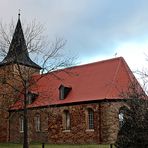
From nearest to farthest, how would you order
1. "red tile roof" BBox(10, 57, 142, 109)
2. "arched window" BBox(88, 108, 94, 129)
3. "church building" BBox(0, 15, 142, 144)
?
"church building" BBox(0, 15, 142, 144), "red tile roof" BBox(10, 57, 142, 109), "arched window" BBox(88, 108, 94, 129)

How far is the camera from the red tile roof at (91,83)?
3641 cm

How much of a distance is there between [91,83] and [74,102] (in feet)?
8.87

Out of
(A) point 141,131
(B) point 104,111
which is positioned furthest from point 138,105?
(B) point 104,111

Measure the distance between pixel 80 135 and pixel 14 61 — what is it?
46.1 ft

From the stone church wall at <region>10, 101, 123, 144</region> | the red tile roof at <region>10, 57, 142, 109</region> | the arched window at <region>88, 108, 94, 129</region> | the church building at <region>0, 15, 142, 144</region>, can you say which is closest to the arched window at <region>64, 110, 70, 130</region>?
the church building at <region>0, 15, 142, 144</region>

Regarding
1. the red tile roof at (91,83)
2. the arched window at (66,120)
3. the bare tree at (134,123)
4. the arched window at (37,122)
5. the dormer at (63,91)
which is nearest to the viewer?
the bare tree at (134,123)

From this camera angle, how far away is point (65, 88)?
40.4 metres

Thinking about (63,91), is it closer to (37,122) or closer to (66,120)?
(66,120)

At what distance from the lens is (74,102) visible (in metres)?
38.3

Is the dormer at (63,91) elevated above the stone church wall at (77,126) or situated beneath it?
elevated above

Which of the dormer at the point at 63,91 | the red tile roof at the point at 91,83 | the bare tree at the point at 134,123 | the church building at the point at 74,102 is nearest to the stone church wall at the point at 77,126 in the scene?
the church building at the point at 74,102

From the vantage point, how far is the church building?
35438 mm

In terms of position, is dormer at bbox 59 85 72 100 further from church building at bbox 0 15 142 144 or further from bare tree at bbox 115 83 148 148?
bare tree at bbox 115 83 148 148

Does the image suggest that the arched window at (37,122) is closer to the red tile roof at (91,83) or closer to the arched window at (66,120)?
the red tile roof at (91,83)
